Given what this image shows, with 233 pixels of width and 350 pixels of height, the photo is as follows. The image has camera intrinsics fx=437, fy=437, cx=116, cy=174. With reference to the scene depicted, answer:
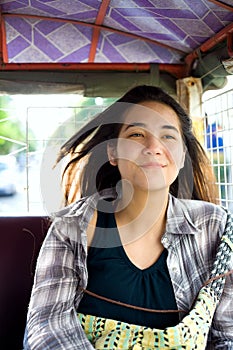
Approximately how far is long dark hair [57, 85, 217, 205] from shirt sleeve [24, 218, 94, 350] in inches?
9.6

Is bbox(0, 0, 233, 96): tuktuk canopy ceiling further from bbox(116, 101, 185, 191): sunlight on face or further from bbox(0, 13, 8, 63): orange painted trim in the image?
bbox(116, 101, 185, 191): sunlight on face

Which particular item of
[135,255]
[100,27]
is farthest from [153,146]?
[100,27]

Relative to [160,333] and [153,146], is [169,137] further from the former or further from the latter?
[160,333]

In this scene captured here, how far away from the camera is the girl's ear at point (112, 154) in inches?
54.2

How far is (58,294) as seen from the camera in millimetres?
1229

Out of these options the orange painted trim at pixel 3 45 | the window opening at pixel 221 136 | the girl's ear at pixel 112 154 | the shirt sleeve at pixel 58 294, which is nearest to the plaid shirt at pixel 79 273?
the shirt sleeve at pixel 58 294

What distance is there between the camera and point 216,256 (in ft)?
4.10

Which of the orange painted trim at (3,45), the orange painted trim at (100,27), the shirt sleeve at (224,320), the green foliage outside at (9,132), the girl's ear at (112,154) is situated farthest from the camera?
the green foliage outside at (9,132)

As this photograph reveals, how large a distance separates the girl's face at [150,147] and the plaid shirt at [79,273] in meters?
0.17

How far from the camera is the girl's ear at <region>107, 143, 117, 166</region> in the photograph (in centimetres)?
138

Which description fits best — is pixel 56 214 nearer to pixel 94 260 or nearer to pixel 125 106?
pixel 94 260

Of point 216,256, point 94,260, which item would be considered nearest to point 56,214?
point 94,260

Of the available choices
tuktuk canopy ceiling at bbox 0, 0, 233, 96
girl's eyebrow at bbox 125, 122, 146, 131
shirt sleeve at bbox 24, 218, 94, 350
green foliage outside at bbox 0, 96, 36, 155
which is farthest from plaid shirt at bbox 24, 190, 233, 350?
green foliage outside at bbox 0, 96, 36, 155

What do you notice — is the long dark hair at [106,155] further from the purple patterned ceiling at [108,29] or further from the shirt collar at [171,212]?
the purple patterned ceiling at [108,29]
